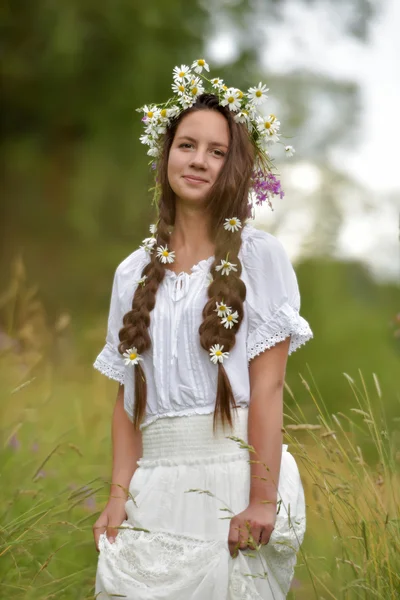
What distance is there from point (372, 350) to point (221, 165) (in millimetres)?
6211

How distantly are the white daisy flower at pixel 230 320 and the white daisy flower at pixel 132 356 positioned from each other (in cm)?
27

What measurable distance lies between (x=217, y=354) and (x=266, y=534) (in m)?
0.44

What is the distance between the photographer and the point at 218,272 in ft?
7.48

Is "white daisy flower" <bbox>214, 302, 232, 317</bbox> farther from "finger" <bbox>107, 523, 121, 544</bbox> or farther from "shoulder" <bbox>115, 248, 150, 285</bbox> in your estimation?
"finger" <bbox>107, 523, 121, 544</bbox>

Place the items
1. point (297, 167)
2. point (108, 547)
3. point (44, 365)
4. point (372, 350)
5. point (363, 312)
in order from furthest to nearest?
point (297, 167) → point (363, 312) → point (372, 350) → point (44, 365) → point (108, 547)

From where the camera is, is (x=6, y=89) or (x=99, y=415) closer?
(x=99, y=415)

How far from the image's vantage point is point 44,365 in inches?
199

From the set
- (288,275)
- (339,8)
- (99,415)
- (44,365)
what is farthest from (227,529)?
(339,8)

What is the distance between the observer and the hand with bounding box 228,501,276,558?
2.09m

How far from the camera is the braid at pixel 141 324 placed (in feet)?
7.70

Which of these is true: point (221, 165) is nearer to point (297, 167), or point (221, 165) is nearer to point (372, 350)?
point (372, 350)

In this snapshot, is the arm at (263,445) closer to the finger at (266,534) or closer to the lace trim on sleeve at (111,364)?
the finger at (266,534)

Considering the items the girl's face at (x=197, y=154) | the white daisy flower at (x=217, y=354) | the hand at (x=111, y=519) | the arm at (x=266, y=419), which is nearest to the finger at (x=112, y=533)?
the hand at (x=111, y=519)

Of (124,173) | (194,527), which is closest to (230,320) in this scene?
(194,527)
